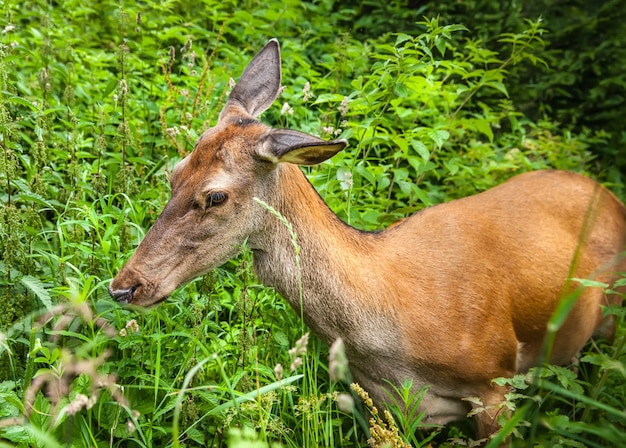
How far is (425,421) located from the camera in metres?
3.93

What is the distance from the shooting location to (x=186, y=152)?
16.1 feet

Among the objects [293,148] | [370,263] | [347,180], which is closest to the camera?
[293,148]

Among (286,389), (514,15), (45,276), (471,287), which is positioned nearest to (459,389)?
(471,287)

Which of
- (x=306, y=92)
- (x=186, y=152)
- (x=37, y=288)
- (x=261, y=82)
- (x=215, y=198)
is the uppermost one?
(x=261, y=82)

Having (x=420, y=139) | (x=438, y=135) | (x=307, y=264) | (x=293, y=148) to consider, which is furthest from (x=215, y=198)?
(x=420, y=139)

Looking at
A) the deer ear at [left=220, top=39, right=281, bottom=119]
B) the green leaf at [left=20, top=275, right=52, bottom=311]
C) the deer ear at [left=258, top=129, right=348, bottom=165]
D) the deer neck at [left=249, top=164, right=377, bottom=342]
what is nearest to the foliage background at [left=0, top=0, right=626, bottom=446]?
the green leaf at [left=20, top=275, right=52, bottom=311]

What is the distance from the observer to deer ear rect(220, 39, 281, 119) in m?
4.26

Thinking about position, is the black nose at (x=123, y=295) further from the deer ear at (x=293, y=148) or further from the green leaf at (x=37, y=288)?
the deer ear at (x=293, y=148)

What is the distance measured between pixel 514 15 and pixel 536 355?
4.32 m

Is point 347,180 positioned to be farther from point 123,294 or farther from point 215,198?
point 123,294

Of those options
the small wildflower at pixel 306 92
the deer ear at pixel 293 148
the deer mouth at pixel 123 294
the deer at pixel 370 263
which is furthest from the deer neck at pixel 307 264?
the small wildflower at pixel 306 92

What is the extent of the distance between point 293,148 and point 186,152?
1.73 metres

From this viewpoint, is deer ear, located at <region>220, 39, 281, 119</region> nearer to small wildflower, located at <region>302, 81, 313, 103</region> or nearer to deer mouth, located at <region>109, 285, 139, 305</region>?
small wildflower, located at <region>302, 81, 313, 103</region>

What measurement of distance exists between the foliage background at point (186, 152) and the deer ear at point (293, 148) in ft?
2.01
